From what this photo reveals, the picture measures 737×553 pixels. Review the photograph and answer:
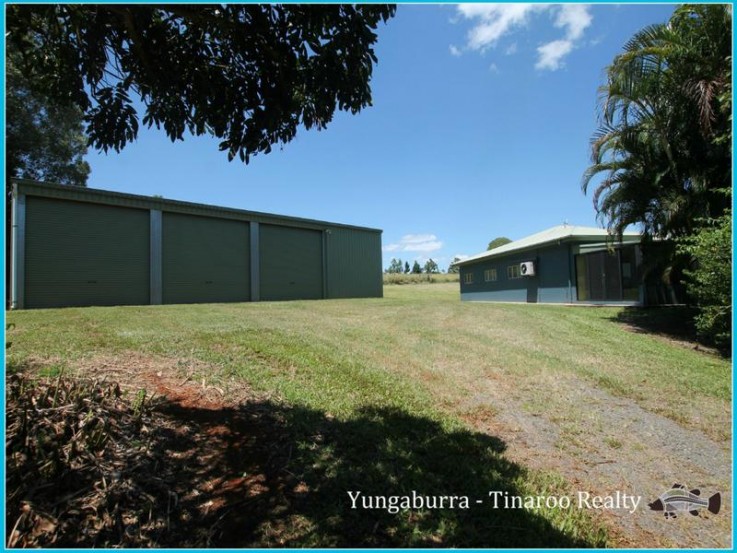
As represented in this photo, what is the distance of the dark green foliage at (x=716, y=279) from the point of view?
727 centimetres

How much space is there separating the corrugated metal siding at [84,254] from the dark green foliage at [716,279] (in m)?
17.2

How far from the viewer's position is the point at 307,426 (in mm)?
3430

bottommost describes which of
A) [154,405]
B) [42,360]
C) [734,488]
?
[734,488]

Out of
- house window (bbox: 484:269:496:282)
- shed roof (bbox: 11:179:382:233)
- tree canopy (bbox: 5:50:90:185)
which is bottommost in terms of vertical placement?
house window (bbox: 484:269:496:282)

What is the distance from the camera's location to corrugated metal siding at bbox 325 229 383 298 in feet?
71.1

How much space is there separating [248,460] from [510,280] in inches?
Answer: 782

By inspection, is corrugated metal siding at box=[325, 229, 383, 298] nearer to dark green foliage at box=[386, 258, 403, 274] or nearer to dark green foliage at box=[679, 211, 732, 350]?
dark green foliage at box=[679, 211, 732, 350]

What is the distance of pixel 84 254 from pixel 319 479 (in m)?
15.0

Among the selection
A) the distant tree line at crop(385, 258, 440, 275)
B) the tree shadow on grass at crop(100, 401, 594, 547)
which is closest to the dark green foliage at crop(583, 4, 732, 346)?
the tree shadow on grass at crop(100, 401, 594, 547)

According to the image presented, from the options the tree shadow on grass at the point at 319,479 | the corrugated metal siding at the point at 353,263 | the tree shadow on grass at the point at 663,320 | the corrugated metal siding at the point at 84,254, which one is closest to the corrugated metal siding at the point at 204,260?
the corrugated metal siding at the point at 84,254

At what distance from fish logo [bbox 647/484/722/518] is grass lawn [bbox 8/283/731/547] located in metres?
0.69

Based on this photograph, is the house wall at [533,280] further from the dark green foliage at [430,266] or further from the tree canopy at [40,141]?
the dark green foliage at [430,266]

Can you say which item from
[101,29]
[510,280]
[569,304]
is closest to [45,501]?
[101,29]

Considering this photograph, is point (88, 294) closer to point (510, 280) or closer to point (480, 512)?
point (480, 512)
